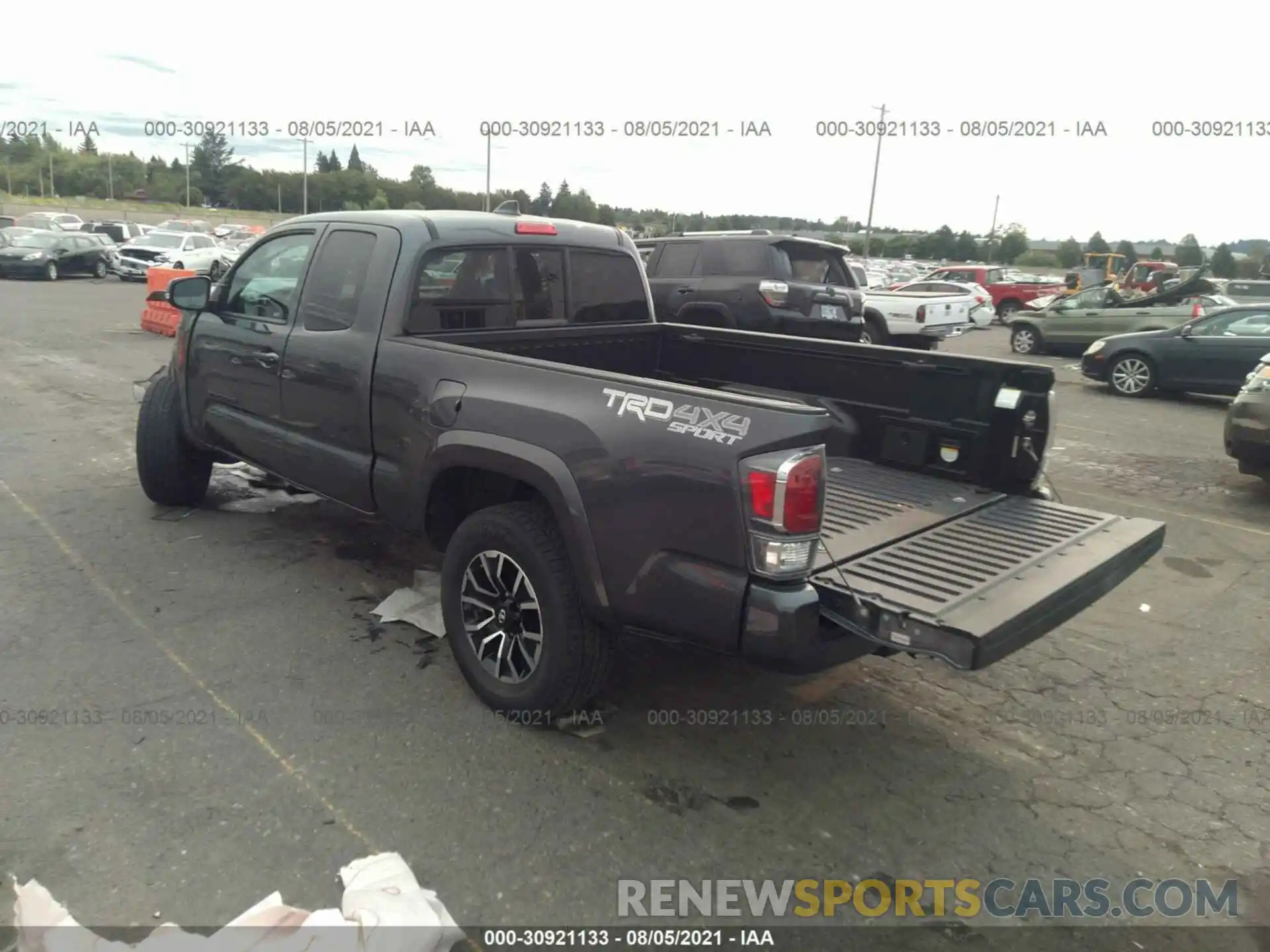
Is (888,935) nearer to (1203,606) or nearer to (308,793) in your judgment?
(308,793)

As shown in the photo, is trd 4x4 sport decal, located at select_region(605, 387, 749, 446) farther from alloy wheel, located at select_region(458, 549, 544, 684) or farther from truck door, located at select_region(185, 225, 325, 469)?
truck door, located at select_region(185, 225, 325, 469)

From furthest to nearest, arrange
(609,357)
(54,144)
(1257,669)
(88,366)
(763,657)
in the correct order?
(54,144)
(88,366)
(609,357)
(1257,669)
(763,657)

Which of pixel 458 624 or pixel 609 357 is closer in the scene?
pixel 458 624

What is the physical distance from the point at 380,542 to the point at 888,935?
12.9 feet

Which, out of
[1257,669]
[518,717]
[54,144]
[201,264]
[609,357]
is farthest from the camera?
[54,144]

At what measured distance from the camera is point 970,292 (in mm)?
23359

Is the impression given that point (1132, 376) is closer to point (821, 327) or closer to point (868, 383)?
point (821, 327)

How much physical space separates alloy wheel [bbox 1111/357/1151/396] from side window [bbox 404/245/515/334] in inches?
471

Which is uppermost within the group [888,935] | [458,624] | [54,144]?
[54,144]

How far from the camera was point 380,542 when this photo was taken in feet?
19.1

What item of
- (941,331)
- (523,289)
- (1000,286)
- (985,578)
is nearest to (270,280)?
(523,289)

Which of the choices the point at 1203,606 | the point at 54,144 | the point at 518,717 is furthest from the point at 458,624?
the point at 54,144

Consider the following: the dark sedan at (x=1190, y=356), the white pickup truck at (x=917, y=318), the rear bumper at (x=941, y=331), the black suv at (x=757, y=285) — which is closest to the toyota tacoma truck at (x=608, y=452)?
the black suv at (x=757, y=285)

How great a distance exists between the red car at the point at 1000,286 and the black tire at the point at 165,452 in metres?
26.6
